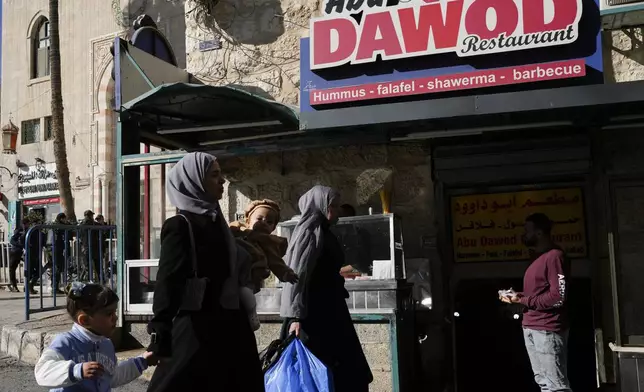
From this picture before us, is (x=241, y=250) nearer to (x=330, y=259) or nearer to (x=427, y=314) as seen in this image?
(x=330, y=259)

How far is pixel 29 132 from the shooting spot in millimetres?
21156

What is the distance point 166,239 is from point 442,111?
3.34 meters

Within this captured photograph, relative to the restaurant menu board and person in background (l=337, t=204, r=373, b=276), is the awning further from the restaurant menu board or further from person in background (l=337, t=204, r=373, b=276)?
the restaurant menu board

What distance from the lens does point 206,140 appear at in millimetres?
7531

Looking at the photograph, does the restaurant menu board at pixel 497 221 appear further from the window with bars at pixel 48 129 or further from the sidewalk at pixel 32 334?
the window with bars at pixel 48 129

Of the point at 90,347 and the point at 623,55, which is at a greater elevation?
the point at 623,55

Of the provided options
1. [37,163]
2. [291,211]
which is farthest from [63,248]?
[37,163]

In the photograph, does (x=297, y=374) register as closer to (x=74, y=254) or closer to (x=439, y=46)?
(x=439, y=46)

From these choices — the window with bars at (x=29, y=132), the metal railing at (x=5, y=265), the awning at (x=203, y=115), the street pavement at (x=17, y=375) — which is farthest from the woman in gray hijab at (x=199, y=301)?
the window with bars at (x=29, y=132)

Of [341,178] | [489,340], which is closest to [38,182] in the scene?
[341,178]

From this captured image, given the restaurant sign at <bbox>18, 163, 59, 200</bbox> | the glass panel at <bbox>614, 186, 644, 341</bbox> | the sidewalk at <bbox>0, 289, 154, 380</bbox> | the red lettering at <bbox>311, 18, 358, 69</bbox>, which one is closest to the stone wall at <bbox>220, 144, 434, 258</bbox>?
the red lettering at <bbox>311, 18, 358, 69</bbox>

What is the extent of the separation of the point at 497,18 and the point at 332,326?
3.24 m

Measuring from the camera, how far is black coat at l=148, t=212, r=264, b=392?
2.66 metres

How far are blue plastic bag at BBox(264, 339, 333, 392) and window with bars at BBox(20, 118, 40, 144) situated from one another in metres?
19.5
